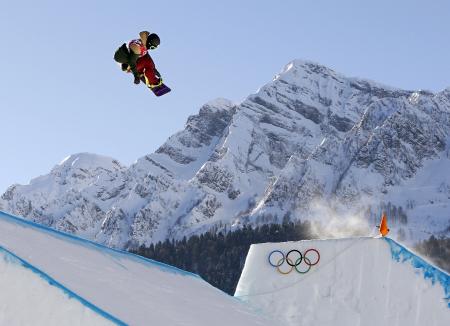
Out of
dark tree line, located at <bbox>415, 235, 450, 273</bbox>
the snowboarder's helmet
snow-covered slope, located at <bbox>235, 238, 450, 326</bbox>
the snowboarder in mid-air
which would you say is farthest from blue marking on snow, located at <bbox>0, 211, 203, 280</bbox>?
dark tree line, located at <bbox>415, 235, 450, 273</bbox>

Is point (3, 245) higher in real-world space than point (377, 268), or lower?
lower

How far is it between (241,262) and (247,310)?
127 m

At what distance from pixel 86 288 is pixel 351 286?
25.9 feet

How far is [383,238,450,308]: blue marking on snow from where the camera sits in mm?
14734

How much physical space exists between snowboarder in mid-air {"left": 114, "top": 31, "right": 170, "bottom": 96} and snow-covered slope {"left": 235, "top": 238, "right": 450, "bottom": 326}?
509cm

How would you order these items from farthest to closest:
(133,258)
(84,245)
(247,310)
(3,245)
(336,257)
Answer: (336,257), (247,310), (133,258), (84,245), (3,245)

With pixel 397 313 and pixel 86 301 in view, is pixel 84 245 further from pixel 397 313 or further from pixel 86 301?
pixel 397 313

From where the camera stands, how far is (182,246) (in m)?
162

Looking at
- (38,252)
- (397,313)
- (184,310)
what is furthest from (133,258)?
(397,313)

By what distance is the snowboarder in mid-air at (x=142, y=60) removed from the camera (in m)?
13.1

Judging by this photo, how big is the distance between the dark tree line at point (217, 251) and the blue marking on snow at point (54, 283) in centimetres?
12818

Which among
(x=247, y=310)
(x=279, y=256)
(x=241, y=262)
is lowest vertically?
(x=247, y=310)

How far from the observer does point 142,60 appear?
1360 cm

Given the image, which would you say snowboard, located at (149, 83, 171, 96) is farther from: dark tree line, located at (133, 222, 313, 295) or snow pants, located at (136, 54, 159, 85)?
dark tree line, located at (133, 222, 313, 295)
